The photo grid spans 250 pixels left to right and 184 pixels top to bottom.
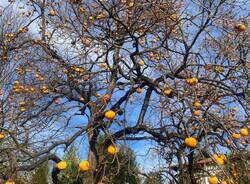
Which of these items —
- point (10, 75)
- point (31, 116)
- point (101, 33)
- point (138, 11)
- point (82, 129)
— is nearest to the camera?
point (82, 129)

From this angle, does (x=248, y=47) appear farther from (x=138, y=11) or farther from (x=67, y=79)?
(x=67, y=79)

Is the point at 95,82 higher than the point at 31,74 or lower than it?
lower

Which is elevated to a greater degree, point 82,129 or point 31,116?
point 31,116

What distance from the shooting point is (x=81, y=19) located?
16.4 feet

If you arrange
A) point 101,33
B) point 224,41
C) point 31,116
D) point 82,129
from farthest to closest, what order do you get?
point 224,41 → point 31,116 → point 101,33 → point 82,129

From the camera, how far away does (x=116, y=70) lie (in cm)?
543

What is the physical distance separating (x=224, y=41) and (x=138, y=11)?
6.54 feet

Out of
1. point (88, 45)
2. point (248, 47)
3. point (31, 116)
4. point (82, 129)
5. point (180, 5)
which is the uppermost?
point (248, 47)

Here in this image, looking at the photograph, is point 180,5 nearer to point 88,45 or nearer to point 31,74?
point 88,45

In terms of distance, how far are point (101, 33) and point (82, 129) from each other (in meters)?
1.64

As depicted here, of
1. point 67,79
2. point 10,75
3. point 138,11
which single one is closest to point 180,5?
point 138,11

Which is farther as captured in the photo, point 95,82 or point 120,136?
point 95,82

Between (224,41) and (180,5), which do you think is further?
(224,41)

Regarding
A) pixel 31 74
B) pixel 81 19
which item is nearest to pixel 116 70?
pixel 81 19
